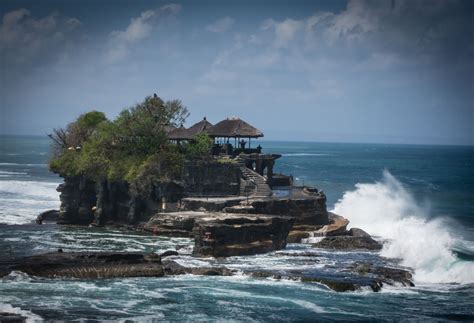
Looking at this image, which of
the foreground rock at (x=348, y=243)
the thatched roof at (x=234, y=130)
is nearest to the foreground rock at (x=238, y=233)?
the foreground rock at (x=348, y=243)

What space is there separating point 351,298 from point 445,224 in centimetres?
3713

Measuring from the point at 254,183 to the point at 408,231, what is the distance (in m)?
14.0

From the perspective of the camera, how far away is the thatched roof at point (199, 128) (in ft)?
228

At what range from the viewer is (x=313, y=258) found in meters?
50.7

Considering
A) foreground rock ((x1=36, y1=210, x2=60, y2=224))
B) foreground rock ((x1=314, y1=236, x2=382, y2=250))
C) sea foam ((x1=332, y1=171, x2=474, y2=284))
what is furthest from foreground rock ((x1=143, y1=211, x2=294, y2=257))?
foreground rock ((x1=36, y1=210, x2=60, y2=224))

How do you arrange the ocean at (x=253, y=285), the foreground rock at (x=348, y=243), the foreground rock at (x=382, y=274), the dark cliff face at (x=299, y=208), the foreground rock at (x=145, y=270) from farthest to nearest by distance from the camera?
the dark cliff face at (x=299, y=208)
the foreground rock at (x=348, y=243)
the foreground rock at (x=382, y=274)
the foreground rock at (x=145, y=270)
the ocean at (x=253, y=285)

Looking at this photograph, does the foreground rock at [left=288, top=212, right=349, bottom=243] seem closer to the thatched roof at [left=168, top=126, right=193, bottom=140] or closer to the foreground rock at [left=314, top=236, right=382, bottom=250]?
the foreground rock at [left=314, top=236, right=382, bottom=250]

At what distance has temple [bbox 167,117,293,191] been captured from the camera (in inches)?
2640

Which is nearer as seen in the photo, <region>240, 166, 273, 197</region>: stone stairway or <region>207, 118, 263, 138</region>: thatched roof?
<region>240, 166, 273, 197</region>: stone stairway

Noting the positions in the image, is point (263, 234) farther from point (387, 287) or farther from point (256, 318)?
point (256, 318)

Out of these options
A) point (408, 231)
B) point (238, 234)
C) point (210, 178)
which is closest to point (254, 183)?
point (210, 178)

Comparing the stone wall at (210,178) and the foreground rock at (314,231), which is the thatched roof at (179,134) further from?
the foreground rock at (314,231)

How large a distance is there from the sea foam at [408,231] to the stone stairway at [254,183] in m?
11.4

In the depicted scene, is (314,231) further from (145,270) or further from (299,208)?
(145,270)
